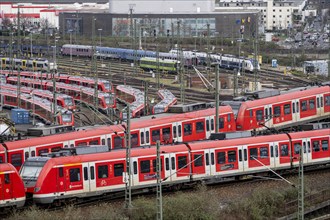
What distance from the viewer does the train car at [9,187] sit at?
2392cm

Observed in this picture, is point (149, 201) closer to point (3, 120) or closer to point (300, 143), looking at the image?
point (300, 143)

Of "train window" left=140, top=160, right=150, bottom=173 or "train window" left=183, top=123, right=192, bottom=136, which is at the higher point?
"train window" left=183, top=123, right=192, bottom=136

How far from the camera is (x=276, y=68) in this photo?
70.7m

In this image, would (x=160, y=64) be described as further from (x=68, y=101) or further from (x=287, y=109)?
A: (x=287, y=109)

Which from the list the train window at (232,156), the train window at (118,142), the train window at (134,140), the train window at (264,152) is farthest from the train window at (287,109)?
the train window at (118,142)

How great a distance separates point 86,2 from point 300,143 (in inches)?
3972

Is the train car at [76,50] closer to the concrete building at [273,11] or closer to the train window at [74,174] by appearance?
the concrete building at [273,11]

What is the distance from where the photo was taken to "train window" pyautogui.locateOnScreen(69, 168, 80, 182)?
25119 millimetres

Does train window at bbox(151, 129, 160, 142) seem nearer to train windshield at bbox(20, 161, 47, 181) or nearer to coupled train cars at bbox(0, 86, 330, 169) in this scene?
coupled train cars at bbox(0, 86, 330, 169)

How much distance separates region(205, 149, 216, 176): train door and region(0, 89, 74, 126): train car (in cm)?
1487

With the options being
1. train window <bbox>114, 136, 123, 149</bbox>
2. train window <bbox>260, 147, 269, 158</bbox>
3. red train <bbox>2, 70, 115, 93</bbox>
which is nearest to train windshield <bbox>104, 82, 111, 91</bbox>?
red train <bbox>2, 70, 115, 93</bbox>

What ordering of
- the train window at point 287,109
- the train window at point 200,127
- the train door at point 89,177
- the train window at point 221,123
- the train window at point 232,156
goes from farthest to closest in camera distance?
the train window at point 287,109 < the train window at point 221,123 < the train window at point 200,127 < the train window at point 232,156 < the train door at point 89,177

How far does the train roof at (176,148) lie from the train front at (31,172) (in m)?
0.36

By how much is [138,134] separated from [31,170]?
6.57 m
